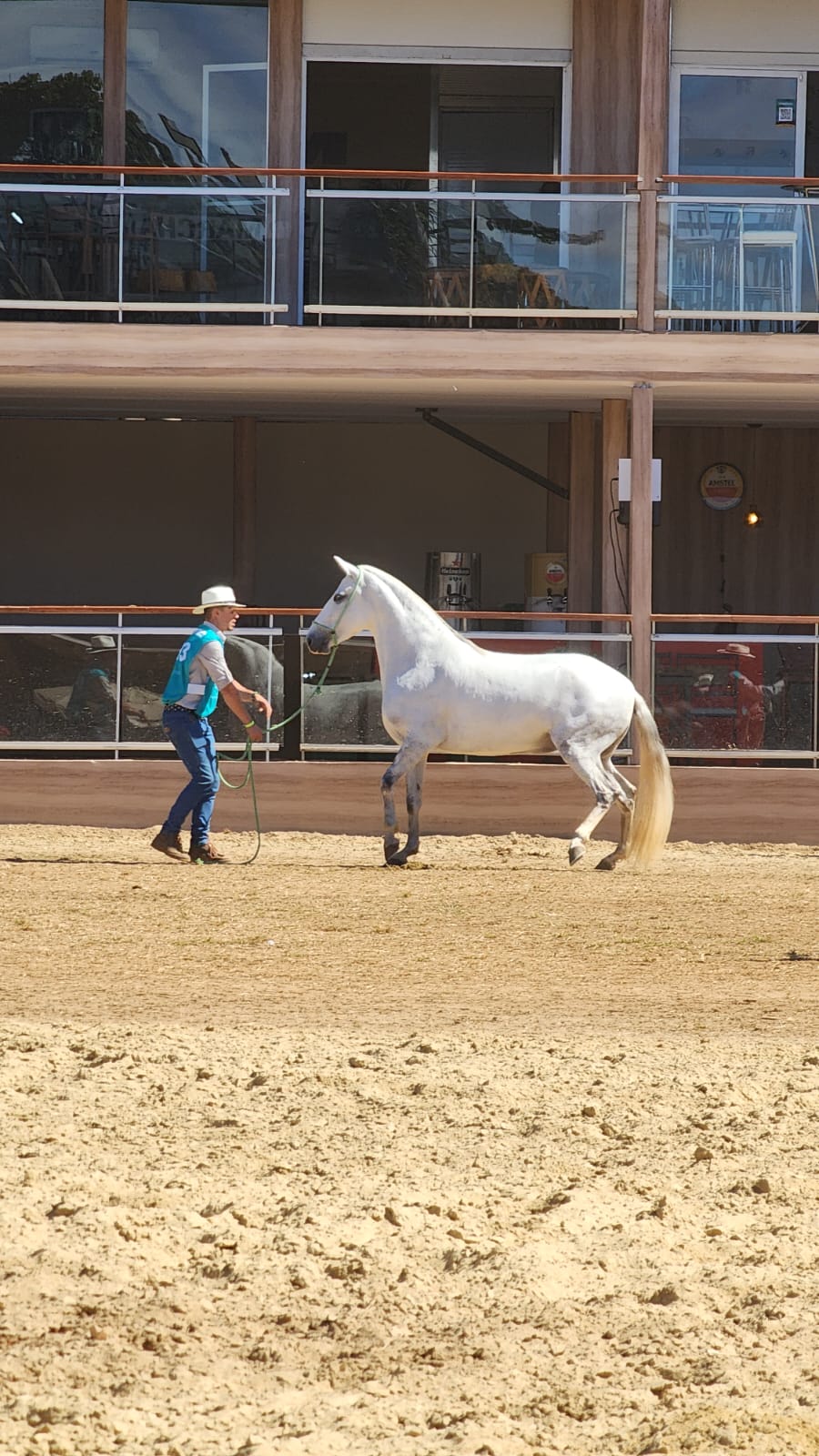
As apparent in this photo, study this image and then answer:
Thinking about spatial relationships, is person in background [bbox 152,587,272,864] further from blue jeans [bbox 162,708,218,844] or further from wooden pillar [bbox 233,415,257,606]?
wooden pillar [bbox 233,415,257,606]

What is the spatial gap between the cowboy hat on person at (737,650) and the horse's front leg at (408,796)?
134 inches

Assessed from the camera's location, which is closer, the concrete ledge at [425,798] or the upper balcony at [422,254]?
the concrete ledge at [425,798]

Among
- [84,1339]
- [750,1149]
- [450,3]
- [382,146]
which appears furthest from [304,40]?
[84,1339]

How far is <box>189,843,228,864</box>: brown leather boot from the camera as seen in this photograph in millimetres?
13195

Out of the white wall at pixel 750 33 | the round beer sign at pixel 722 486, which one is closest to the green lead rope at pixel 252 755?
the white wall at pixel 750 33

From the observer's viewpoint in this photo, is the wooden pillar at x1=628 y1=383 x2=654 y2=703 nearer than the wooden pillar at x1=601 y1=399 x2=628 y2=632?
Yes

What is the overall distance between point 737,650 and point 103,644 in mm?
5102

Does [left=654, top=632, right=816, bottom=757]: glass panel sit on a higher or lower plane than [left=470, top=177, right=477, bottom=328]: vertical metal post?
lower

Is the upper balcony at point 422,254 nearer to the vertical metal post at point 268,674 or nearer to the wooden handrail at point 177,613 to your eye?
the wooden handrail at point 177,613

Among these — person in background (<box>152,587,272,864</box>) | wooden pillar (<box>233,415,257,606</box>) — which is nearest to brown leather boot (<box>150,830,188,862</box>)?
person in background (<box>152,587,272,864</box>)

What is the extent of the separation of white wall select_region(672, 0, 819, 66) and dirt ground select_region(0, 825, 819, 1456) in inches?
440

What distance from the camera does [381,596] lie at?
13.2 m

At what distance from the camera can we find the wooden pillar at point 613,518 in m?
16.8

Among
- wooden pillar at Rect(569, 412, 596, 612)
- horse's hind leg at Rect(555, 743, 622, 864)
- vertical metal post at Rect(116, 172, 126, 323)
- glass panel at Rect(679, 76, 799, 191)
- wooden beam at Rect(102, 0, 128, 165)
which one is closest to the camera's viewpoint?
horse's hind leg at Rect(555, 743, 622, 864)
